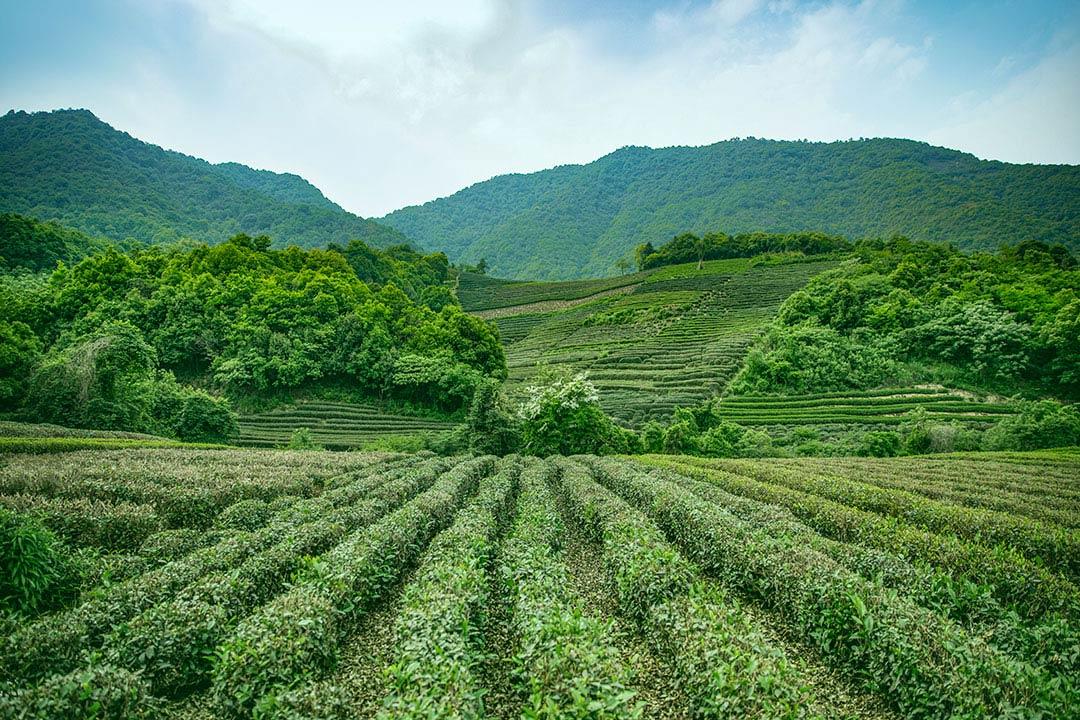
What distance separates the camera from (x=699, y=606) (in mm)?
6977

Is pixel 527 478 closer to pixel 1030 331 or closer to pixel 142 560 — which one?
pixel 142 560

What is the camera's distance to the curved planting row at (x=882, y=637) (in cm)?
498

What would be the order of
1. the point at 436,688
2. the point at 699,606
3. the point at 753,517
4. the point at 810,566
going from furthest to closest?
the point at 753,517
the point at 810,566
the point at 699,606
the point at 436,688

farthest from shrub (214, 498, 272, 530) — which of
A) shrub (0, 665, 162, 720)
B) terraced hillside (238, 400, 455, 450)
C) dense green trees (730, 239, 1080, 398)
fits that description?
dense green trees (730, 239, 1080, 398)

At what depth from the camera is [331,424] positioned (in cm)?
4475

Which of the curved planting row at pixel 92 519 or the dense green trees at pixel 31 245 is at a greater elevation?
the dense green trees at pixel 31 245

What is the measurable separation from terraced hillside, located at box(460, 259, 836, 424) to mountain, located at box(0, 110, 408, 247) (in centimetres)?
5584

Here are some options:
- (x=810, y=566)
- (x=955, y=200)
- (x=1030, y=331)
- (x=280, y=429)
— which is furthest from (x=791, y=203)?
(x=810, y=566)

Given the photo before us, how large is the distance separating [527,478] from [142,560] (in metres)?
14.0

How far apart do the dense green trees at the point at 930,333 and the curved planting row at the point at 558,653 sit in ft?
159

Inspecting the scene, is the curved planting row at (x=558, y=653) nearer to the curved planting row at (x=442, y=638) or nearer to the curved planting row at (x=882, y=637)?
the curved planting row at (x=442, y=638)

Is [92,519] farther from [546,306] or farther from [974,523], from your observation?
[546,306]

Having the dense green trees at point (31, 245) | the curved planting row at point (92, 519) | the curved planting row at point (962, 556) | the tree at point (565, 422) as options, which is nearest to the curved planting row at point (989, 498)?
the curved planting row at point (962, 556)

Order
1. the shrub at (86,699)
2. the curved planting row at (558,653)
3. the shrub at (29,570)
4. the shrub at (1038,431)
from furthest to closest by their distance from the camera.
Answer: the shrub at (1038,431) → the shrub at (29,570) → the curved planting row at (558,653) → the shrub at (86,699)
